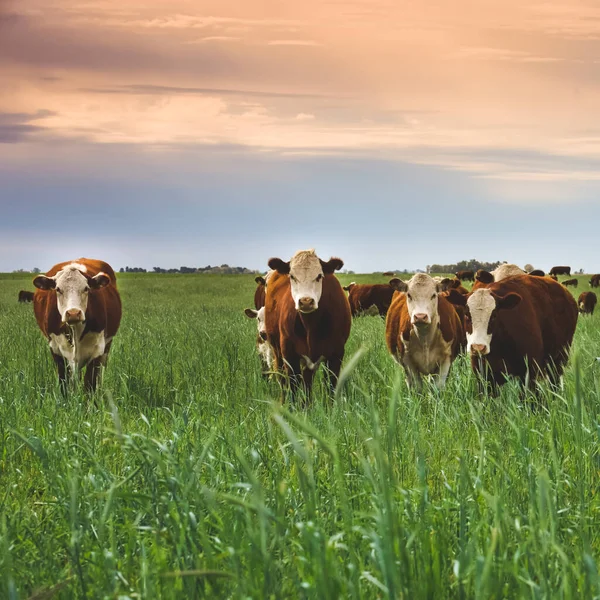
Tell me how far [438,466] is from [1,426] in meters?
3.33

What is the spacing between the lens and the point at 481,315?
26.2 ft

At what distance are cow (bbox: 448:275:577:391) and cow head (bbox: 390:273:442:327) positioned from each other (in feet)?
0.90

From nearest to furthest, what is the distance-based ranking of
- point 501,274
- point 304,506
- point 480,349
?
point 304,506, point 480,349, point 501,274

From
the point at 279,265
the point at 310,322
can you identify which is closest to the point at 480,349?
the point at 310,322

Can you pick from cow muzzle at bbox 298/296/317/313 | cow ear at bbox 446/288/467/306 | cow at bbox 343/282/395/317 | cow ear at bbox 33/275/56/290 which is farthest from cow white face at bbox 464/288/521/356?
cow at bbox 343/282/395/317

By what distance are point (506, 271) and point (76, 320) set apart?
17.2 ft

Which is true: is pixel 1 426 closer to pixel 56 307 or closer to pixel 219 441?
pixel 219 441

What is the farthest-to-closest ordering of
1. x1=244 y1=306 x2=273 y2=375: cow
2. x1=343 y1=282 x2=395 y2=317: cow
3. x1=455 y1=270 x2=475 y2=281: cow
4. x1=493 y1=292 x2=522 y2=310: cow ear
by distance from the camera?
x1=343 y1=282 x2=395 y2=317: cow → x1=455 y1=270 x2=475 y2=281: cow → x1=244 y1=306 x2=273 y2=375: cow → x1=493 y1=292 x2=522 y2=310: cow ear

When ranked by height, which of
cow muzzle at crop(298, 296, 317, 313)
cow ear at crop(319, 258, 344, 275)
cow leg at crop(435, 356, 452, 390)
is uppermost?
cow ear at crop(319, 258, 344, 275)

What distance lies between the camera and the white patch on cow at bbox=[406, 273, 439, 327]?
29.4ft

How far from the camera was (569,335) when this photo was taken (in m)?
9.36

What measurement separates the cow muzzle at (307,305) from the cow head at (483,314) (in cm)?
162

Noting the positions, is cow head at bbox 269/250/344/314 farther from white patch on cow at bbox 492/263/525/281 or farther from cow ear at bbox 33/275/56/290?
cow ear at bbox 33/275/56/290

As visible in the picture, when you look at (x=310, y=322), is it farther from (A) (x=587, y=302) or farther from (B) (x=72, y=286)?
(A) (x=587, y=302)
